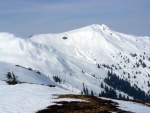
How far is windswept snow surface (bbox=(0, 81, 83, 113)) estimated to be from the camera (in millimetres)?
48125

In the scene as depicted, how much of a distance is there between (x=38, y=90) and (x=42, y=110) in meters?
21.3

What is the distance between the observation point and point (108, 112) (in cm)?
4538

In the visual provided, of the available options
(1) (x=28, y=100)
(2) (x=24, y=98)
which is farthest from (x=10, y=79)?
(1) (x=28, y=100)

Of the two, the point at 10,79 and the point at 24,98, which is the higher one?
the point at 10,79

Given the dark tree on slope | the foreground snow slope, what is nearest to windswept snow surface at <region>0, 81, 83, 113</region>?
the foreground snow slope

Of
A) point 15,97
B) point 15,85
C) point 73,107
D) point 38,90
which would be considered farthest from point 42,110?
point 15,85

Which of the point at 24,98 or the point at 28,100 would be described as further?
the point at 24,98

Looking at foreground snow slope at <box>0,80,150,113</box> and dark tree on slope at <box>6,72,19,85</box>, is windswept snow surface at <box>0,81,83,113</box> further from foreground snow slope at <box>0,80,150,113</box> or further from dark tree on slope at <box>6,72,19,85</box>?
dark tree on slope at <box>6,72,19,85</box>

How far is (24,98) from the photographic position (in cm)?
5762

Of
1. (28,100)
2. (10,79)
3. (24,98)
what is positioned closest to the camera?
(28,100)

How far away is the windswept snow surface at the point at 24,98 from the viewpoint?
158 ft

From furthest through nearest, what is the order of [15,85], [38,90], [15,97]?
1. [15,85]
2. [38,90]
3. [15,97]

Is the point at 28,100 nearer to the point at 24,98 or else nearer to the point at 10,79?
the point at 24,98

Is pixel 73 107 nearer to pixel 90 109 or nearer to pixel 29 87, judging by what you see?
pixel 90 109
